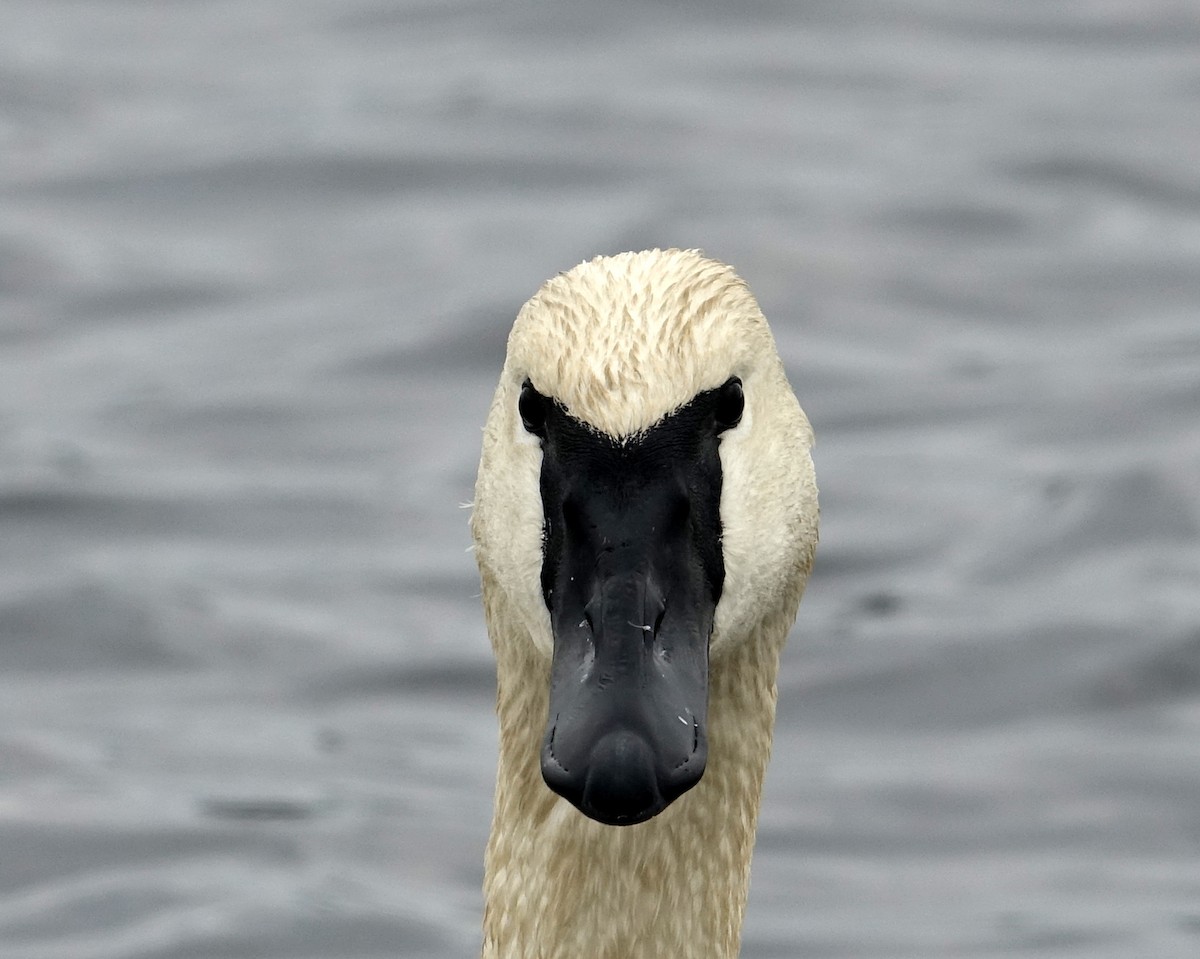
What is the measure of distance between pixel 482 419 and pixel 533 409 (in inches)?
307

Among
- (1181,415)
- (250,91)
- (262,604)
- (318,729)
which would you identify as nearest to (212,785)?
(318,729)

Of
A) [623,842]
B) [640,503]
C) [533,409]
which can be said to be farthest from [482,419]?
[640,503]

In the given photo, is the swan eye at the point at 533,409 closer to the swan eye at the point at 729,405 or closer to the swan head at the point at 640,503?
the swan head at the point at 640,503

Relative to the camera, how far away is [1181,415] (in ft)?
42.9

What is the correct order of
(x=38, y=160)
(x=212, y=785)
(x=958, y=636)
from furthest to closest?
(x=38, y=160)
(x=958, y=636)
(x=212, y=785)

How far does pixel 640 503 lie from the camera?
16.9ft

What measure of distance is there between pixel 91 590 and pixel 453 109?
19.1 feet

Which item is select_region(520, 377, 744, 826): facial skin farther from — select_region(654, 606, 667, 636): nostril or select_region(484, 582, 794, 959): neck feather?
select_region(484, 582, 794, 959): neck feather

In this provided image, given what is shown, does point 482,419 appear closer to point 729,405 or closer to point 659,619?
point 729,405

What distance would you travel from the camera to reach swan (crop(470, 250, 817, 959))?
196 inches

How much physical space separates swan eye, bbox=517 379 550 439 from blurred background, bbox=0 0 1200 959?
4.09m

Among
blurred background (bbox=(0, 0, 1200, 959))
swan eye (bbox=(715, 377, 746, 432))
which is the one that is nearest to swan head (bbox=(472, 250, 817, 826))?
swan eye (bbox=(715, 377, 746, 432))

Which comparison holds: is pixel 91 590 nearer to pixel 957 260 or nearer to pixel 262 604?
pixel 262 604

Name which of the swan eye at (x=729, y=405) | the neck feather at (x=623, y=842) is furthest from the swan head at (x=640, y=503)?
the neck feather at (x=623, y=842)
